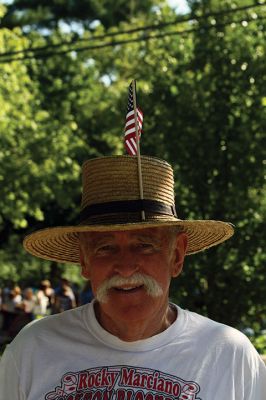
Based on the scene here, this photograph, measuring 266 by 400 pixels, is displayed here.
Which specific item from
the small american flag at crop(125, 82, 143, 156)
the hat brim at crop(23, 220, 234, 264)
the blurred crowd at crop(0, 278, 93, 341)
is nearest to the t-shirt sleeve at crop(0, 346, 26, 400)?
the hat brim at crop(23, 220, 234, 264)

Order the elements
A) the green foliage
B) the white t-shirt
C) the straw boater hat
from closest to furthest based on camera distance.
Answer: the white t-shirt → the straw boater hat → the green foliage

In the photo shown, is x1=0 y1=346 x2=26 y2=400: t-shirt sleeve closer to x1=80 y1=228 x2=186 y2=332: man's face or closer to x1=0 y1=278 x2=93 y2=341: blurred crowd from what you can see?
x1=80 y1=228 x2=186 y2=332: man's face

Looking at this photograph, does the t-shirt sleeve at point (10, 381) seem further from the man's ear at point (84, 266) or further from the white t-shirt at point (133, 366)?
the man's ear at point (84, 266)

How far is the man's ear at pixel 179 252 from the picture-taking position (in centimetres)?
305

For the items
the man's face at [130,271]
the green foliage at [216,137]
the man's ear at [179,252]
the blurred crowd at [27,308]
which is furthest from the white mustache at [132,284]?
the blurred crowd at [27,308]

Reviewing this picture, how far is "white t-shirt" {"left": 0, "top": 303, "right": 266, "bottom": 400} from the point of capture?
2781 mm

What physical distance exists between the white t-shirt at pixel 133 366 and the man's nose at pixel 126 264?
0.81 ft

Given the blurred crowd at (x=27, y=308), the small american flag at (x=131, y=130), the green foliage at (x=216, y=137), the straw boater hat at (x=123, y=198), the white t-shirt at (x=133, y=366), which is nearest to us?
the white t-shirt at (x=133, y=366)

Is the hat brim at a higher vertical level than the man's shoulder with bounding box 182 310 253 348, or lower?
higher

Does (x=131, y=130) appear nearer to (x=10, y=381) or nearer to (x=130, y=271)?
(x=130, y=271)

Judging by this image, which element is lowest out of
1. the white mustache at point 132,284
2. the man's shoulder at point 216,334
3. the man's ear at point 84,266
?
the man's shoulder at point 216,334

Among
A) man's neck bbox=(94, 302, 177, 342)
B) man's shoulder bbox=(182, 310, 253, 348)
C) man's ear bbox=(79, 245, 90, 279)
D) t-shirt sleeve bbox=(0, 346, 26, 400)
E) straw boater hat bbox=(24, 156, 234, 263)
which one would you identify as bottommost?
t-shirt sleeve bbox=(0, 346, 26, 400)

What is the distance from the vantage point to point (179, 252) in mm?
3088

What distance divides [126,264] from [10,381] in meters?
0.56
